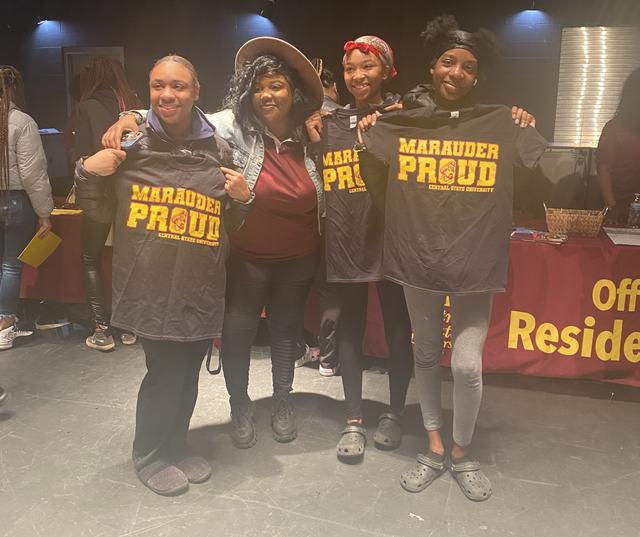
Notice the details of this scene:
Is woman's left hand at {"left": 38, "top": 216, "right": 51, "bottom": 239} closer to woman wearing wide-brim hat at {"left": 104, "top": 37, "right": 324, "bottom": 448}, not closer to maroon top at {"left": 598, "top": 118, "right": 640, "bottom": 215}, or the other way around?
woman wearing wide-brim hat at {"left": 104, "top": 37, "right": 324, "bottom": 448}

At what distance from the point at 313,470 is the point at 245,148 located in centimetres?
115

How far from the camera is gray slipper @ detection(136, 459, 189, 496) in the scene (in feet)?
6.57

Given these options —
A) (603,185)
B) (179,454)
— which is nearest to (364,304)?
(179,454)

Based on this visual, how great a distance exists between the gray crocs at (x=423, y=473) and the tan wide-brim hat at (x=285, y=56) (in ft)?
4.37

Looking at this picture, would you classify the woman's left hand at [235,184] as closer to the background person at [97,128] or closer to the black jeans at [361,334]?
the black jeans at [361,334]

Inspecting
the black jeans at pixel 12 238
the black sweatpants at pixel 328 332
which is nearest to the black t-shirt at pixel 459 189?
the black sweatpants at pixel 328 332

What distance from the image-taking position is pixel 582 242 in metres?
2.71

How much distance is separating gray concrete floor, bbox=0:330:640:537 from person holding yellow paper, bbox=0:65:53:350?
0.61 metres

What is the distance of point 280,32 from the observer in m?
6.05

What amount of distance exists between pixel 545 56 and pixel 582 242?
3.52 meters

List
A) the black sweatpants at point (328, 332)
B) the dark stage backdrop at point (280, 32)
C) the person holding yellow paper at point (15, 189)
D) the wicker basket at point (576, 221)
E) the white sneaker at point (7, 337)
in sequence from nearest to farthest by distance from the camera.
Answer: the wicker basket at point (576, 221) < the black sweatpants at point (328, 332) < the person holding yellow paper at point (15, 189) < the white sneaker at point (7, 337) < the dark stage backdrop at point (280, 32)

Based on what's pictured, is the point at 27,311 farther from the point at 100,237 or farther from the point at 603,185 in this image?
the point at 603,185

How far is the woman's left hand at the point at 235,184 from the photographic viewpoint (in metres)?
1.89

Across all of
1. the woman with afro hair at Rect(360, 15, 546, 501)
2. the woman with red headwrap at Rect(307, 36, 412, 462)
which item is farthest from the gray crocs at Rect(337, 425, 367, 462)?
the woman with afro hair at Rect(360, 15, 546, 501)
